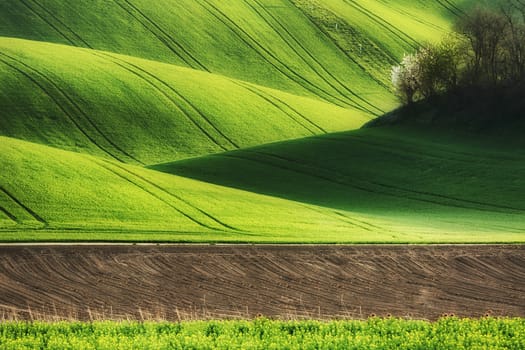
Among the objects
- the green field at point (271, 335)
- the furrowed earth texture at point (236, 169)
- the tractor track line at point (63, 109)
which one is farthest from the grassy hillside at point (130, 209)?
the tractor track line at point (63, 109)

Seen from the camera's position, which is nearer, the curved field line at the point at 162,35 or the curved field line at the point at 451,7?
the curved field line at the point at 162,35

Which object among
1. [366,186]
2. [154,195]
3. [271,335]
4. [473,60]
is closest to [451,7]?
[473,60]

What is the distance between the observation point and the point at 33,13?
107 meters

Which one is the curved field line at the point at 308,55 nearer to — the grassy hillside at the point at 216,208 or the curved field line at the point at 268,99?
the curved field line at the point at 268,99

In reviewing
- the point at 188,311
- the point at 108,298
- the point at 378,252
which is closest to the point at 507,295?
the point at 378,252

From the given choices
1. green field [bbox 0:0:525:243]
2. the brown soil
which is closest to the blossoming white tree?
green field [bbox 0:0:525:243]

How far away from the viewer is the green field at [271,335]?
653 inches

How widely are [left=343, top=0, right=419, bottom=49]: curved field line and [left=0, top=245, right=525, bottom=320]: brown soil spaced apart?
83.8 m

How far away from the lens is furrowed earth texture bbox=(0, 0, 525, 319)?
88.5 ft

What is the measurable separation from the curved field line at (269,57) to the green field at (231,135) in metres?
0.28

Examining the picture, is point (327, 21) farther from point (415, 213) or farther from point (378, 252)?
point (378, 252)

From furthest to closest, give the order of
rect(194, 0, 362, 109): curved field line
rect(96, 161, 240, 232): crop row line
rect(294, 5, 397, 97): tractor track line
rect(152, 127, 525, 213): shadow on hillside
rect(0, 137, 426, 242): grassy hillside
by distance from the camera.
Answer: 1. rect(294, 5, 397, 97): tractor track line
2. rect(194, 0, 362, 109): curved field line
3. rect(152, 127, 525, 213): shadow on hillside
4. rect(96, 161, 240, 232): crop row line
5. rect(0, 137, 426, 242): grassy hillside

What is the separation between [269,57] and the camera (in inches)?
4166

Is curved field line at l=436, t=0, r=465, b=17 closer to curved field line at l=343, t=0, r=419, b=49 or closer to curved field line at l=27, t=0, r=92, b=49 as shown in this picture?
curved field line at l=343, t=0, r=419, b=49
